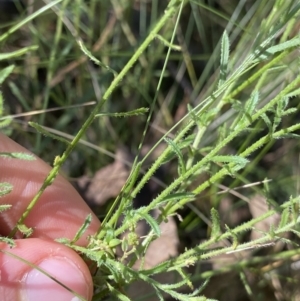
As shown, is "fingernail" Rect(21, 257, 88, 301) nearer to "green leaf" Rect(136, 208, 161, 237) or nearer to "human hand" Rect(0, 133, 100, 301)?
"human hand" Rect(0, 133, 100, 301)

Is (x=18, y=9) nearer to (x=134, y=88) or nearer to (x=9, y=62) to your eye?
(x=9, y=62)

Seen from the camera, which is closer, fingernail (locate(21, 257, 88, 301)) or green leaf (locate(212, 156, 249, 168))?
green leaf (locate(212, 156, 249, 168))

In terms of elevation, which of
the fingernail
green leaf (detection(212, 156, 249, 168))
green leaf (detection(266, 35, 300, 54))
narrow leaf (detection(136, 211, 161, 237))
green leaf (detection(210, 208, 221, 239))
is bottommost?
the fingernail

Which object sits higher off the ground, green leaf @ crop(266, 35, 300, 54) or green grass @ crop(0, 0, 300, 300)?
green leaf @ crop(266, 35, 300, 54)

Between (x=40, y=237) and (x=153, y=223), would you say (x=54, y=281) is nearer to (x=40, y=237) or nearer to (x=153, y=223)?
(x=40, y=237)

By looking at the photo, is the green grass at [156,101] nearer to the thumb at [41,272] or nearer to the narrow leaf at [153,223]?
the thumb at [41,272]

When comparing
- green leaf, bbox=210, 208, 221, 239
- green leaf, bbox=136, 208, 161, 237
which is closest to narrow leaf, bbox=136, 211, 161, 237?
green leaf, bbox=136, 208, 161, 237

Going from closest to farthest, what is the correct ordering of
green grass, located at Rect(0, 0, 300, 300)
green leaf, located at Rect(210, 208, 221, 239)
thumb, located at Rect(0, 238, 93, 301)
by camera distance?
1. green leaf, located at Rect(210, 208, 221, 239)
2. thumb, located at Rect(0, 238, 93, 301)
3. green grass, located at Rect(0, 0, 300, 300)
